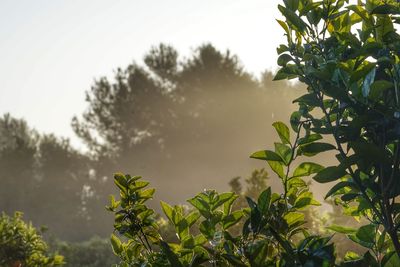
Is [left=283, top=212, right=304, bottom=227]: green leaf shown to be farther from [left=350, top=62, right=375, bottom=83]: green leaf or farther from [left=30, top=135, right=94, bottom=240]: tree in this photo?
[left=30, top=135, right=94, bottom=240]: tree

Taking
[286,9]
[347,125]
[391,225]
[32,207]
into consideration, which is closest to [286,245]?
[391,225]

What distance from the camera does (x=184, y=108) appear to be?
1500 inches

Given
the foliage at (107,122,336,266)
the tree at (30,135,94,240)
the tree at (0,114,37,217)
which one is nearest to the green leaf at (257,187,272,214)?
the foliage at (107,122,336,266)

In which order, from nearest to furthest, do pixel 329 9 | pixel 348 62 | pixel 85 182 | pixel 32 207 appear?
pixel 348 62 < pixel 329 9 < pixel 32 207 < pixel 85 182

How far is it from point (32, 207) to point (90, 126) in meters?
7.76

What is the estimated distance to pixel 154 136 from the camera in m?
38.0

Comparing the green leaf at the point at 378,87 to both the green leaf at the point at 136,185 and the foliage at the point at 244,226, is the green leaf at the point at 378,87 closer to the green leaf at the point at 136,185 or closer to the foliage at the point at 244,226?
the foliage at the point at 244,226

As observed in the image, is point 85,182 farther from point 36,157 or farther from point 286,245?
point 286,245

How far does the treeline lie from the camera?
3638 centimetres

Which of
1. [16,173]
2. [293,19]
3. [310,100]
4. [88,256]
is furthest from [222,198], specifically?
[16,173]

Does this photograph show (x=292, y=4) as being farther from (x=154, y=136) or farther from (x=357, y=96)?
(x=154, y=136)

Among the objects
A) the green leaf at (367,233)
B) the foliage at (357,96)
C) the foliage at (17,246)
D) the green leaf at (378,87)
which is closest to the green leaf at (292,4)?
the foliage at (357,96)

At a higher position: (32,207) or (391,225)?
(32,207)

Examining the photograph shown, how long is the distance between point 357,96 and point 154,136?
3687 cm
